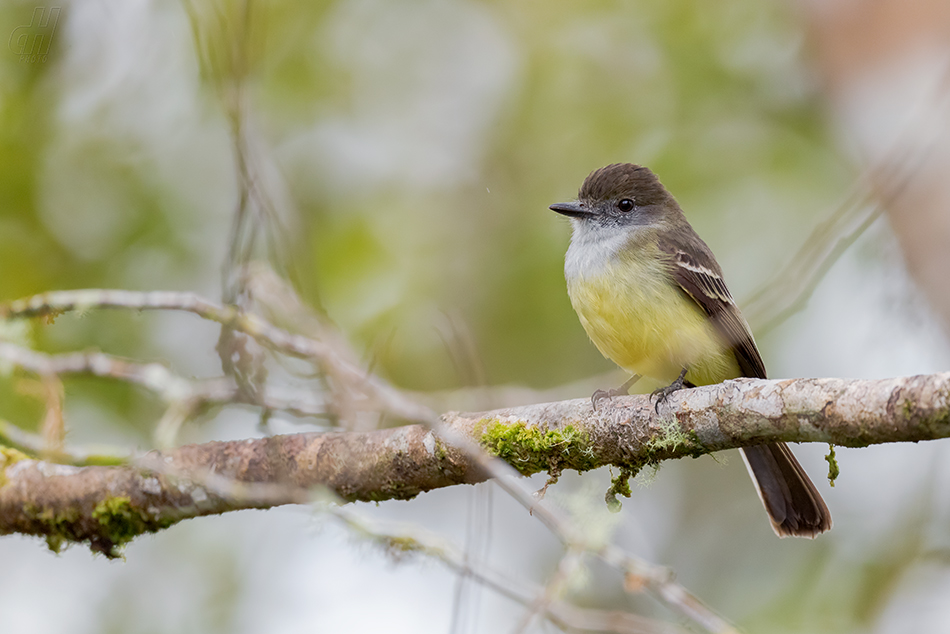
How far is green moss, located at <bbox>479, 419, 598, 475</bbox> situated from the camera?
10.2ft

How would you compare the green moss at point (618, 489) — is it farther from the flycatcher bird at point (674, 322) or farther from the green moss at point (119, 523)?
the green moss at point (119, 523)

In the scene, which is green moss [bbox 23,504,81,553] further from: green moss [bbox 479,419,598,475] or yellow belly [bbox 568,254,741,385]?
yellow belly [bbox 568,254,741,385]

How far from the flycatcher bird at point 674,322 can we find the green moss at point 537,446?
492 mm

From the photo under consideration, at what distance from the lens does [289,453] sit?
349 cm

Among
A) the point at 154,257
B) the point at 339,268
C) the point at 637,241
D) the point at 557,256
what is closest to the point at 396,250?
the point at 339,268

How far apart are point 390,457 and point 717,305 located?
185cm

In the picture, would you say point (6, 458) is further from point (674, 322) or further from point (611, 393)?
point (674, 322)

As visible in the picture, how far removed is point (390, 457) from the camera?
3.37 m

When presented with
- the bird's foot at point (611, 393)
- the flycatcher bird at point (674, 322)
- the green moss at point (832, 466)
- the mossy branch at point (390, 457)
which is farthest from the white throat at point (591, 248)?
the green moss at point (832, 466)

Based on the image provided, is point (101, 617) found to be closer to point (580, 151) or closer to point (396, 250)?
point (396, 250)

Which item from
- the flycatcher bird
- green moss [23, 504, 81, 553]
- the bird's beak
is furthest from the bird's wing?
green moss [23, 504, 81, 553]

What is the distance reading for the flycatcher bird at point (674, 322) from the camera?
13.1ft

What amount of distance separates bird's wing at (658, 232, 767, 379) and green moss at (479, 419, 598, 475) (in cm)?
137

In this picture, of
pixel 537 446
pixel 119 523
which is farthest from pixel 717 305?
pixel 119 523
